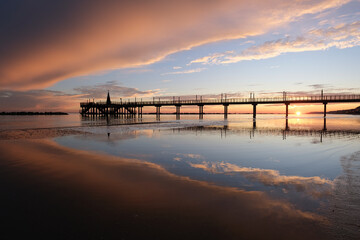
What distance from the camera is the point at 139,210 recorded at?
4137 millimetres

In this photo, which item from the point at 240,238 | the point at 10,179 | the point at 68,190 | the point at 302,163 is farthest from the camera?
the point at 302,163

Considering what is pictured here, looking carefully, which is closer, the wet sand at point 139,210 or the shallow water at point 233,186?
the wet sand at point 139,210

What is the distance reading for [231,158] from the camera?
930 cm

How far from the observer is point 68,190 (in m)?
5.34

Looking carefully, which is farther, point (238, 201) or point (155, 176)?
point (155, 176)

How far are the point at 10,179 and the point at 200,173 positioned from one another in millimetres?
5768

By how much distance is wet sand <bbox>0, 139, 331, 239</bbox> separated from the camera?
335 centimetres

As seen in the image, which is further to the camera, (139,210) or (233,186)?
(233,186)

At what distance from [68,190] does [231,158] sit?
21.3 ft

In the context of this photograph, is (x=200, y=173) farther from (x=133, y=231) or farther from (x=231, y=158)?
(x=133, y=231)

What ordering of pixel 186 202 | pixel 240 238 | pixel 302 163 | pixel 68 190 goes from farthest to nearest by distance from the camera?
pixel 302 163
pixel 68 190
pixel 186 202
pixel 240 238

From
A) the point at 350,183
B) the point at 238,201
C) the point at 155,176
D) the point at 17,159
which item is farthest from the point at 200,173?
the point at 17,159

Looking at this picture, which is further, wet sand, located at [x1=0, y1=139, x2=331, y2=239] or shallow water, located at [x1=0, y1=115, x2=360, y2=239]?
shallow water, located at [x1=0, y1=115, x2=360, y2=239]

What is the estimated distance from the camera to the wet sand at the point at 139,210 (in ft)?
11.0
